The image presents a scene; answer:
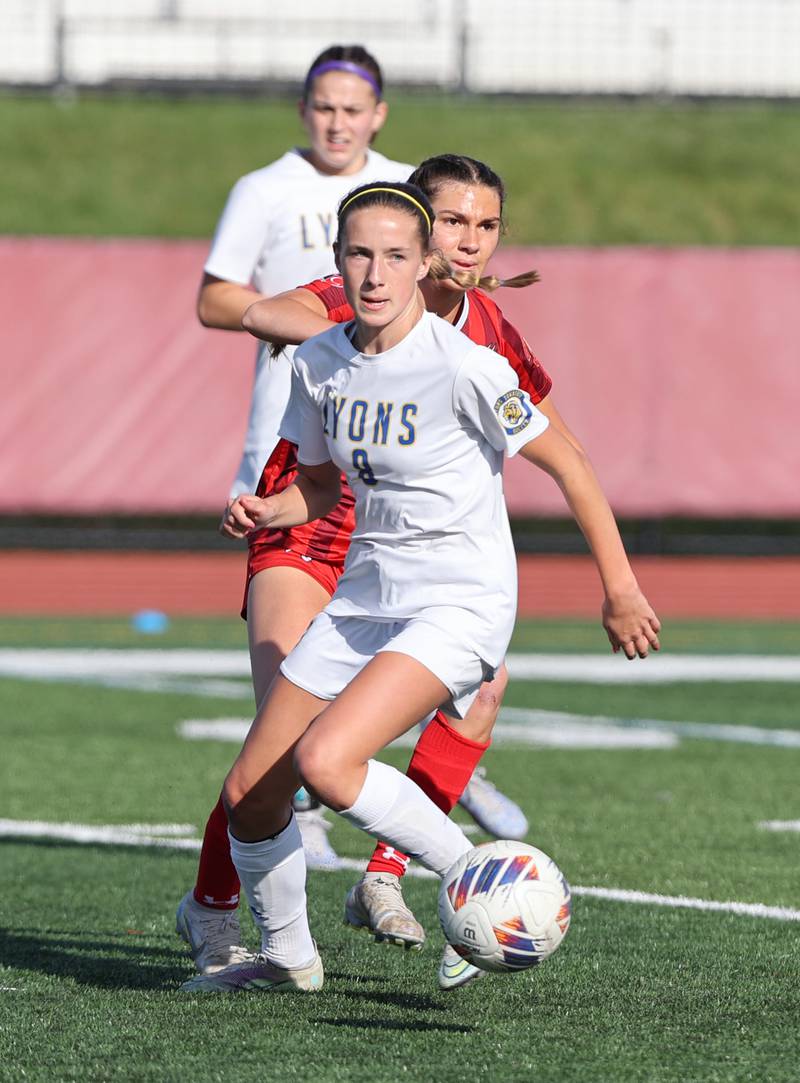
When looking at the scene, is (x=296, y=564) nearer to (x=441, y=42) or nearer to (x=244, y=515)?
(x=244, y=515)

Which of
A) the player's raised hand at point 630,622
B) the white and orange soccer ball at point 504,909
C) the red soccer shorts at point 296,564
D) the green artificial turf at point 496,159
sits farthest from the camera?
the green artificial turf at point 496,159

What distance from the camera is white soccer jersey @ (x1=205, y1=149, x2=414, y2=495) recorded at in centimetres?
551

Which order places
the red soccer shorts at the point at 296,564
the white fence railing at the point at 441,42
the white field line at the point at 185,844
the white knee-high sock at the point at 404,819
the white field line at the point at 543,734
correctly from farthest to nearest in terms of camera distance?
the white fence railing at the point at 441,42 → the white field line at the point at 543,734 → the white field line at the point at 185,844 → the red soccer shorts at the point at 296,564 → the white knee-high sock at the point at 404,819

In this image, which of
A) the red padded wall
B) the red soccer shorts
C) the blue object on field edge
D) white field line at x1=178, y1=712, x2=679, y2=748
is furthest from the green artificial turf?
the red soccer shorts

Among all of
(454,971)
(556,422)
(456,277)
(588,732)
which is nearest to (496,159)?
(588,732)

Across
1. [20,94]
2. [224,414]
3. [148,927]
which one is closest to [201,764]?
[148,927]

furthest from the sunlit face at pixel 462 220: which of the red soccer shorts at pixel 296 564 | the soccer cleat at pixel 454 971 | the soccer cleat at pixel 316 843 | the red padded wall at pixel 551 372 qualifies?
the red padded wall at pixel 551 372

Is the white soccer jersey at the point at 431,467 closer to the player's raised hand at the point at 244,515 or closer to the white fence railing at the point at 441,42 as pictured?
the player's raised hand at the point at 244,515

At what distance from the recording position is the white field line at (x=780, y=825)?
6.49m

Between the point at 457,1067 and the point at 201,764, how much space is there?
4.59 m

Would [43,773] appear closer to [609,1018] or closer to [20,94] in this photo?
[609,1018]

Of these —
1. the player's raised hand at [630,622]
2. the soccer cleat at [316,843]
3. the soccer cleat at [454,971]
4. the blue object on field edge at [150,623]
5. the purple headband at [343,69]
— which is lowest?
the blue object on field edge at [150,623]

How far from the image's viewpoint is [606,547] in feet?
13.0

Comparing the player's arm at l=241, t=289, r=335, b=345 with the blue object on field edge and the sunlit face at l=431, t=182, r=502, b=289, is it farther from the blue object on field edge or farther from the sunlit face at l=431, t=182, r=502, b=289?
the blue object on field edge
